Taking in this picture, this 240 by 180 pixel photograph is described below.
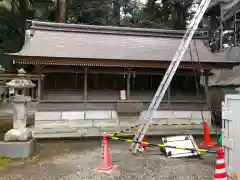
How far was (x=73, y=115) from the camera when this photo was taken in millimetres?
9156

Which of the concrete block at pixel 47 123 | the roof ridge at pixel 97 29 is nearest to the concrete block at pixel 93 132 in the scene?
the concrete block at pixel 47 123

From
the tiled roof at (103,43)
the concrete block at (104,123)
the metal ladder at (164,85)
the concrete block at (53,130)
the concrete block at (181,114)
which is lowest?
the concrete block at (53,130)

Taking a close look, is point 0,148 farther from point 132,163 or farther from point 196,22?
point 196,22

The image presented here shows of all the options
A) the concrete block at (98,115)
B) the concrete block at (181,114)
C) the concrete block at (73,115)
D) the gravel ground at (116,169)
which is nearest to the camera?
the gravel ground at (116,169)

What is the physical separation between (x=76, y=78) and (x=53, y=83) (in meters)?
1.06

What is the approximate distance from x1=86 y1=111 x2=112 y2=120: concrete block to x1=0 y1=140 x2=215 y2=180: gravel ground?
7.51ft

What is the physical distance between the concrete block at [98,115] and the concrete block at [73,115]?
284 mm

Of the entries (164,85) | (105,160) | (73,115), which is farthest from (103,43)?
(105,160)

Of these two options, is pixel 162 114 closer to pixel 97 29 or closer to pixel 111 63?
pixel 111 63

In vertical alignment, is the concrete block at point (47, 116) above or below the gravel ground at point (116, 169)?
above

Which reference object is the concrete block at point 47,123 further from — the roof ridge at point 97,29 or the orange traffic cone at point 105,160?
the roof ridge at point 97,29

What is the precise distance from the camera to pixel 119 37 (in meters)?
11.3

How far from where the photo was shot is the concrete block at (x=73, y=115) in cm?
908

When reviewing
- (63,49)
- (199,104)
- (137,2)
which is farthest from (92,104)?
(137,2)
